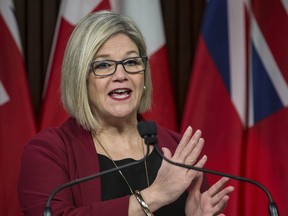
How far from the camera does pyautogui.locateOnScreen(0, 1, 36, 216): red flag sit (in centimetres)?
260

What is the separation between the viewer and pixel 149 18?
2730 mm

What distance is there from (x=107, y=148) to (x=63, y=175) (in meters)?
0.20

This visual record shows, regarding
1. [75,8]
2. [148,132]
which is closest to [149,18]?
[75,8]

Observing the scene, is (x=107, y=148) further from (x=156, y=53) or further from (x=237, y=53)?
(x=237, y=53)

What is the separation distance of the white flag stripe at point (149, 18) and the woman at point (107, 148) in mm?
689

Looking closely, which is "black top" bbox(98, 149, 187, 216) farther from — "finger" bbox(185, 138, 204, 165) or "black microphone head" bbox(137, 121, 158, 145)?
"black microphone head" bbox(137, 121, 158, 145)

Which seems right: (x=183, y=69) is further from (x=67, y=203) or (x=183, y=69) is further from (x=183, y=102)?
(x=67, y=203)

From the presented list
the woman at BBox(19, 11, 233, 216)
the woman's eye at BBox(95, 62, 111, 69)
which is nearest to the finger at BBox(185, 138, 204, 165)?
the woman at BBox(19, 11, 233, 216)

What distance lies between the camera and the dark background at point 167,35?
2691 millimetres

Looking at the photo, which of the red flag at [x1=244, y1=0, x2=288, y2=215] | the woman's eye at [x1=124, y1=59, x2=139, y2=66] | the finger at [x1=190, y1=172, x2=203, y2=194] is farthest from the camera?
the red flag at [x1=244, y1=0, x2=288, y2=215]

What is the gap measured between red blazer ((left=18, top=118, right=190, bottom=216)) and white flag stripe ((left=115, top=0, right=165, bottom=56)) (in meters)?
0.88

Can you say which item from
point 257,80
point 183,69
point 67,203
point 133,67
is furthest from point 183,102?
point 67,203

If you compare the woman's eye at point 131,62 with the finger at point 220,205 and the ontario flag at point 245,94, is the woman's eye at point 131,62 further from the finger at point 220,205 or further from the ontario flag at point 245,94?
the ontario flag at point 245,94

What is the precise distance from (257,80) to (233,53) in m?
0.14
